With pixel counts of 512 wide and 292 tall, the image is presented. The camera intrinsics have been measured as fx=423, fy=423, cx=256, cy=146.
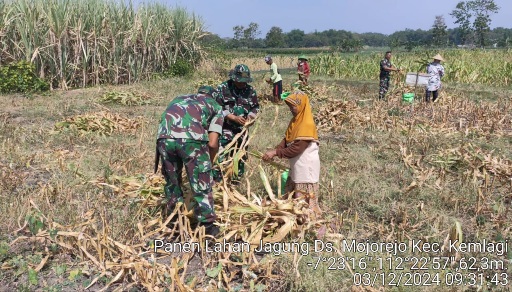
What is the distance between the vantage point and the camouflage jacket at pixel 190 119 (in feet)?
11.0

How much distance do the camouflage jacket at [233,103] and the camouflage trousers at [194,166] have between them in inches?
46.1

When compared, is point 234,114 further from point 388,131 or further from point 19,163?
point 388,131

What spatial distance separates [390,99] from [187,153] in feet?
25.9

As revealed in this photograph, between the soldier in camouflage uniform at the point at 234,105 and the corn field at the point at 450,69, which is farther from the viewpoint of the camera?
the corn field at the point at 450,69

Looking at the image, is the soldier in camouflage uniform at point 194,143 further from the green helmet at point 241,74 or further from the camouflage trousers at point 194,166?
Result: the green helmet at point 241,74

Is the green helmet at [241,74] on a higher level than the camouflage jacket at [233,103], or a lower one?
higher

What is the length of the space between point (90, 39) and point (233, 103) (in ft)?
30.3

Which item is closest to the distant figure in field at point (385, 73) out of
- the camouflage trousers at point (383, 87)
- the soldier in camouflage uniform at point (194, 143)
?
the camouflage trousers at point (383, 87)

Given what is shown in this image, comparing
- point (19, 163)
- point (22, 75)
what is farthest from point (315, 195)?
point (22, 75)

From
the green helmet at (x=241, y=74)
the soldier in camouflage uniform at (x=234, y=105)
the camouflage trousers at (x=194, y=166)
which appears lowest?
the camouflage trousers at (x=194, y=166)

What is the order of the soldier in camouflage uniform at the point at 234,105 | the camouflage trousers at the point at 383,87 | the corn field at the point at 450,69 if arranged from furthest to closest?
the corn field at the point at 450,69 → the camouflage trousers at the point at 383,87 → the soldier in camouflage uniform at the point at 234,105

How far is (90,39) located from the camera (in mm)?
12273

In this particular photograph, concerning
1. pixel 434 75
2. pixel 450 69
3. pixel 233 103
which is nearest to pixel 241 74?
pixel 233 103

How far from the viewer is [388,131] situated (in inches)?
296
